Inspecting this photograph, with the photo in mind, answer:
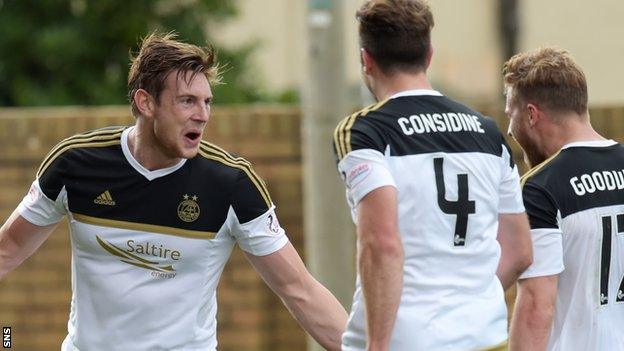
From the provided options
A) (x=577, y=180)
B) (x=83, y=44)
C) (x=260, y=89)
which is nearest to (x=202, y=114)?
(x=577, y=180)

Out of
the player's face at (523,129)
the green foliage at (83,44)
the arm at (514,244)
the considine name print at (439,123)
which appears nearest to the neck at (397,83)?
the considine name print at (439,123)

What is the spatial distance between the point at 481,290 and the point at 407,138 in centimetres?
59

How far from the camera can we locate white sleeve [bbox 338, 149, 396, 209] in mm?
4297

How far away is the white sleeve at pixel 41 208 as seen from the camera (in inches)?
204

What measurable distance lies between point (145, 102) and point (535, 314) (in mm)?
1702

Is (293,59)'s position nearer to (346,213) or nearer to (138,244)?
(346,213)

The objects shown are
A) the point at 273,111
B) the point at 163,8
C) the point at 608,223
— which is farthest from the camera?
the point at 163,8

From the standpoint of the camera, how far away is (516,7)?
21.5m

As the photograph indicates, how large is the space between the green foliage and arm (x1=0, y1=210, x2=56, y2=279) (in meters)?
8.10

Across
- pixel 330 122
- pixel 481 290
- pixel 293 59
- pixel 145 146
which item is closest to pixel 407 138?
pixel 481 290

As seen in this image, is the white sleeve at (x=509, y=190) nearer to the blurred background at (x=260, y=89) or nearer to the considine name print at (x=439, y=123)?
the considine name print at (x=439, y=123)

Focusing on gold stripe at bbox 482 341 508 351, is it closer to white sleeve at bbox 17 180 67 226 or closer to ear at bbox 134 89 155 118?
ear at bbox 134 89 155 118

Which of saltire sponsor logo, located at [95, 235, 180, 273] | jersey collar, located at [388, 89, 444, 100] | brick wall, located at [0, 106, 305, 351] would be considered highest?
jersey collar, located at [388, 89, 444, 100]

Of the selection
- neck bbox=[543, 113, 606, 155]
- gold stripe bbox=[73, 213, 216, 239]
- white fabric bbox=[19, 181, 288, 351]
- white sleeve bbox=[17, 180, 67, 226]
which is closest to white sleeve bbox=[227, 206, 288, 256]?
white fabric bbox=[19, 181, 288, 351]
